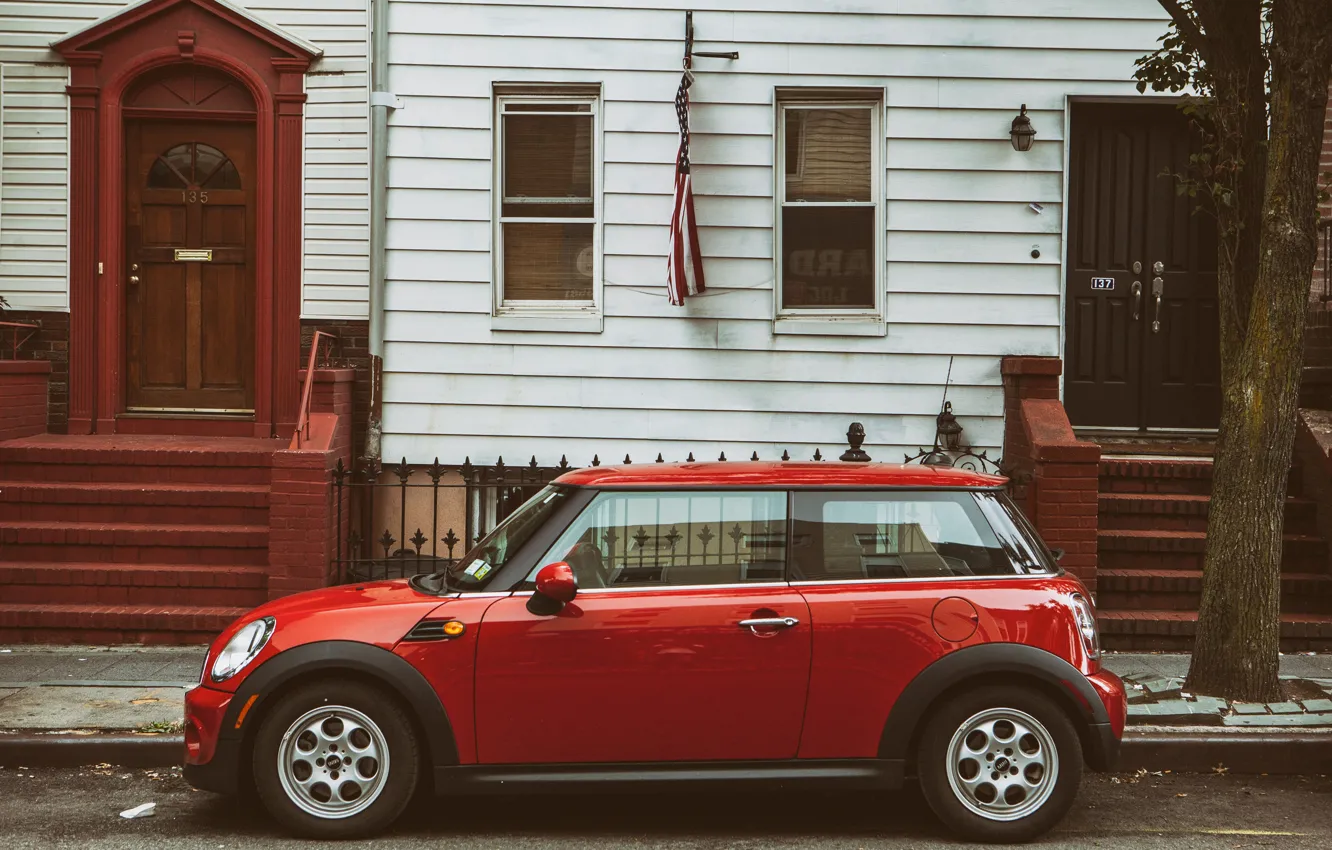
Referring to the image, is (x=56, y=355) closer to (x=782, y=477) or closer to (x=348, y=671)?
(x=348, y=671)

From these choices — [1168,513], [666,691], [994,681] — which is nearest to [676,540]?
→ [666,691]

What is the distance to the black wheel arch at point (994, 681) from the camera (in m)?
5.33

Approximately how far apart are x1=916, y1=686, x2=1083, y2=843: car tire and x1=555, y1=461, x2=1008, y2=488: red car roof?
Answer: 893 mm

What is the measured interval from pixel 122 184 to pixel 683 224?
4.64 m

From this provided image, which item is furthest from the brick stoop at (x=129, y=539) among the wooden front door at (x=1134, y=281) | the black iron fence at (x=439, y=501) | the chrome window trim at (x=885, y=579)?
the wooden front door at (x=1134, y=281)

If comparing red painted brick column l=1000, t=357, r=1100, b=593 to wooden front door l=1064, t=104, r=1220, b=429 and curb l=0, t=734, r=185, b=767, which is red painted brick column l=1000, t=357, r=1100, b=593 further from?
curb l=0, t=734, r=185, b=767

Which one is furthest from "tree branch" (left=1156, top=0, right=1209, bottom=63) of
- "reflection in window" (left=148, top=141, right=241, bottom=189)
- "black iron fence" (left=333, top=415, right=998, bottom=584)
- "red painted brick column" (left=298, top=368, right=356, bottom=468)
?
"reflection in window" (left=148, top=141, right=241, bottom=189)

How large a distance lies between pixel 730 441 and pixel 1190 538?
3486mm

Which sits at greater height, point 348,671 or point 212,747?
point 348,671

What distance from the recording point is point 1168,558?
9.62 m

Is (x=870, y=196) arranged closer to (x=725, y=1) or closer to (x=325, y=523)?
(x=725, y=1)

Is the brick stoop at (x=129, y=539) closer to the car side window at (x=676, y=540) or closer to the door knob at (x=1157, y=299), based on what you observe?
the car side window at (x=676, y=540)

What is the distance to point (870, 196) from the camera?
35.4 feet

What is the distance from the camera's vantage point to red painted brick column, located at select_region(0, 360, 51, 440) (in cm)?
1000
